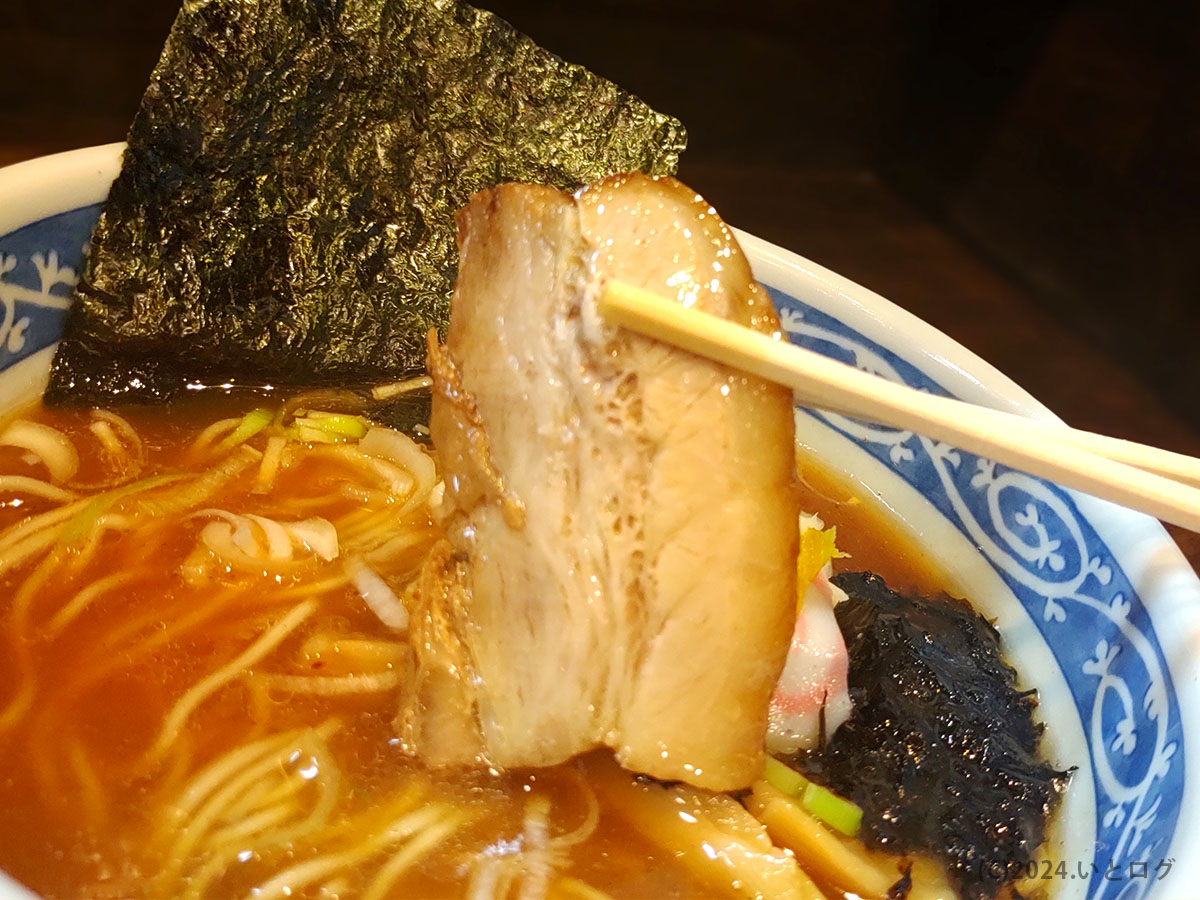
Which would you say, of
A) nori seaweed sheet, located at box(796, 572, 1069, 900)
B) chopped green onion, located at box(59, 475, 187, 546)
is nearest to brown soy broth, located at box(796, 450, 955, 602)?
nori seaweed sheet, located at box(796, 572, 1069, 900)

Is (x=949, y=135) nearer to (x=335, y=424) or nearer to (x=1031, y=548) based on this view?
(x=1031, y=548)

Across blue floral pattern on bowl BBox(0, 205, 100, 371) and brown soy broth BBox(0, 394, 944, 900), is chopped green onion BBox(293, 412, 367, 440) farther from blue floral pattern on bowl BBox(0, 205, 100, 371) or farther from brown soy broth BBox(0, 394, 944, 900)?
blue floral pattern on bowl BBox(0, 205, 100, 371)

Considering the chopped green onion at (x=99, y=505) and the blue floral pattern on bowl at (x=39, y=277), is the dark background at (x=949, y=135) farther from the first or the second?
the chopped green onion at (x=99, y=505)

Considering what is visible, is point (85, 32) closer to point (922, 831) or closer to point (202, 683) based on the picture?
point (202, 683)

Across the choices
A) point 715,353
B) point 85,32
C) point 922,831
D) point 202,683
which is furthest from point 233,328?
point 85,32

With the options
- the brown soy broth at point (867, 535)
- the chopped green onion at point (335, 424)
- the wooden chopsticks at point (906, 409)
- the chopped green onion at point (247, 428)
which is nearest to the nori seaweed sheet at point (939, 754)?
the brown soy broth at point (867, 535)

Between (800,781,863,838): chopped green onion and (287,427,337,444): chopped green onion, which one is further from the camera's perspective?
(287,427,337,444): chopped green onion

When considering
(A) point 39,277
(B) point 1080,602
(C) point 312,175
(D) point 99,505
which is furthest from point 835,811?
(A) point 39,277
